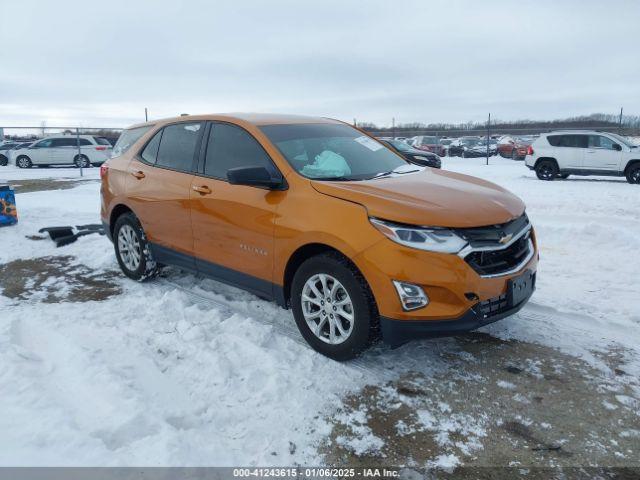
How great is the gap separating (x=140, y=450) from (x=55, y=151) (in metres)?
24.1

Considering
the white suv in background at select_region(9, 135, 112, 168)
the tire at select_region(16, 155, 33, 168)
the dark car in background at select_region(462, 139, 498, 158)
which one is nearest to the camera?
the white suv in background at select_region(9, 135, 112, 168)

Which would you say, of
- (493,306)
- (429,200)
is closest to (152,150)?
(429,200)

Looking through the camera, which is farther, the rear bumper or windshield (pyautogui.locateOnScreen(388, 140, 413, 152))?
windshield (pyautogui.locateOnScreen(388, 140, 413, 152))

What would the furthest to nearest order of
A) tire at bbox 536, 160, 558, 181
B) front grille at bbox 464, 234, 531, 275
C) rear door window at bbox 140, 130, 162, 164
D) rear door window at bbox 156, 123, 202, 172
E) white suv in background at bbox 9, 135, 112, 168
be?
white suv in background at bbox 9, 135, 112, 168 → tire at bbox 536, 160, 558, 181 → rear door window at bbox 140, 130, 162, 164 → rear door window at bbox 156, 123, 202, 172 → front grille at bbox 464, 234, 531, 275

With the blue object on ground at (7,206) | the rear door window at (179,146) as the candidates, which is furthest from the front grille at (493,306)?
the blue object on ground at (7,206)

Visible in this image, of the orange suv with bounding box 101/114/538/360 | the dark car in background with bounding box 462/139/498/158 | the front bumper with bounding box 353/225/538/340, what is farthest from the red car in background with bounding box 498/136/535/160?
the front bumper with bounding box 353/225/538/340

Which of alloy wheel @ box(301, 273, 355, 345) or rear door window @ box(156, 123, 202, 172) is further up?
rear door window @ box(156, 123, 202, 172)

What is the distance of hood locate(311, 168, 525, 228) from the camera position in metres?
3.15

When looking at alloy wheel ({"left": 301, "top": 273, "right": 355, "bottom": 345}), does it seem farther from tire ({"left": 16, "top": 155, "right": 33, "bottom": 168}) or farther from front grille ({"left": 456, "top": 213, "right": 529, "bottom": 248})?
tire ({"left": 16, "top": 155, "right": 33, "bottom": 168})

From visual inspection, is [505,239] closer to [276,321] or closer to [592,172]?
[276,321]

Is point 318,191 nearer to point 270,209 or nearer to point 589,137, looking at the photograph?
point 270,209

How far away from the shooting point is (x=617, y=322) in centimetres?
417

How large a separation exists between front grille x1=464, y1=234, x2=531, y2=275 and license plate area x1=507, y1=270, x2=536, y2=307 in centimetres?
9

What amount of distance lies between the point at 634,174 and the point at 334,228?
50.7ft
